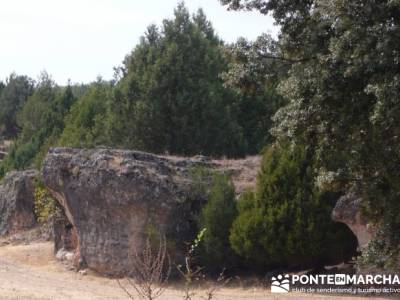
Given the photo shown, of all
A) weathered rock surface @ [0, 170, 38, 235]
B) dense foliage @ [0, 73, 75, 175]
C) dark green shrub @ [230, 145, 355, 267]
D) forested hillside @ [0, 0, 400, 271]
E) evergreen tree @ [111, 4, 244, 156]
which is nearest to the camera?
forested hillside @ [0, 0, 400, 271]

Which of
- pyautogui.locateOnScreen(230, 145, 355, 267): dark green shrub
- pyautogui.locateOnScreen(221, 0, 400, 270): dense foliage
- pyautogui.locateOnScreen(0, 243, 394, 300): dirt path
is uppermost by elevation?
pyautogui.locateOnScreen(221, 0, 400, 270): dense foliage

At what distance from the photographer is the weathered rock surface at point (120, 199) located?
1667 cm

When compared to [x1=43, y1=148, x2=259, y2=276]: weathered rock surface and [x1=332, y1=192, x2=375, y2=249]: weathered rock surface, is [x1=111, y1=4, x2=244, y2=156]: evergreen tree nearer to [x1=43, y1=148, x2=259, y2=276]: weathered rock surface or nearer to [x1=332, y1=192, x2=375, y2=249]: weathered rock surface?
[x1=43, y1=148, x2=259, y2=276]: weathered rock surface

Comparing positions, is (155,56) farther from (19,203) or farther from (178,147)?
(19,203)

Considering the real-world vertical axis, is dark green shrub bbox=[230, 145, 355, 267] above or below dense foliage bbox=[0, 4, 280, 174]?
below

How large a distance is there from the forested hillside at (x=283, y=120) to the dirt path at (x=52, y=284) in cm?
105

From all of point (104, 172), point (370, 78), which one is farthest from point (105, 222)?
point (370, 78)

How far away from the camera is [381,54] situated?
27.3ft

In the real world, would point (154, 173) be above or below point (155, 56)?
below

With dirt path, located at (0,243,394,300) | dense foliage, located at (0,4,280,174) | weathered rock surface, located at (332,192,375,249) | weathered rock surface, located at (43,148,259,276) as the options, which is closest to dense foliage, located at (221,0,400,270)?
weathered rock surface, located at (332,192,375,249)

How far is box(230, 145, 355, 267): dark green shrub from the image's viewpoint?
1463 cm

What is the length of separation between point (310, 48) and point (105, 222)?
8.88 metres

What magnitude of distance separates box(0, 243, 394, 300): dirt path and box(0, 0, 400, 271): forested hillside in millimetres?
1046

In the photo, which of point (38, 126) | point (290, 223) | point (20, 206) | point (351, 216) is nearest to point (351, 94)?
point (351, 216)
